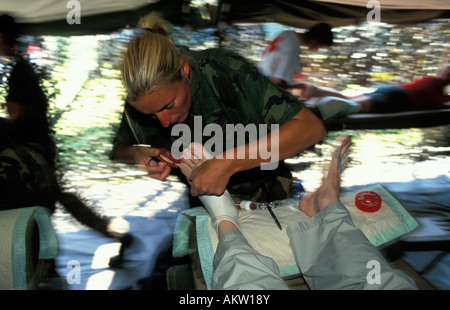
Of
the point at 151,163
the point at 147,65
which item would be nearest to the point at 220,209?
the point at 151,163

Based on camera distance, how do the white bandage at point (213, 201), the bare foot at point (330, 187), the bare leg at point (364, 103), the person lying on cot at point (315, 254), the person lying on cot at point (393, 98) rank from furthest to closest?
the bare leg at point (364, 103) → the person lying on cot at point (393, 98) → the bare foot at point (330, 187) → the white bandage at point (213, 201) → the person lying on cot at point (315, 254)

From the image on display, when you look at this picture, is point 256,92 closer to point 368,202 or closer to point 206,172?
point 206,172

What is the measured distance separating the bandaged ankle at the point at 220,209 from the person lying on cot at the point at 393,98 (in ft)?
6.66

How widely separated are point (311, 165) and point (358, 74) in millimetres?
2417

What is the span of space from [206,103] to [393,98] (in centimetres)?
266

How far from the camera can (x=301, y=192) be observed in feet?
5.08

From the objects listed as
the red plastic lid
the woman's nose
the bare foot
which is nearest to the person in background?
the bare foot

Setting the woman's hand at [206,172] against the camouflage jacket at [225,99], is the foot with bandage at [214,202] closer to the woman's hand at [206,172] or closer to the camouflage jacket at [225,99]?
the woman's hand at [206,172]

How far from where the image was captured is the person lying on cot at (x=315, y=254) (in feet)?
3.13

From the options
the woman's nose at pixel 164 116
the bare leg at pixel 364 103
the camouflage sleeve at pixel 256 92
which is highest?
the camouflage sleeve at pixel 256 92

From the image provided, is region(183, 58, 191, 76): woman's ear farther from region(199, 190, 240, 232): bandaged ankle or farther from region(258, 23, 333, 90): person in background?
region(258, 23, 333, 90): person in background

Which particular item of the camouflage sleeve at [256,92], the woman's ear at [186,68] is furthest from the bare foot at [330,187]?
the woman's ear at [186,68]

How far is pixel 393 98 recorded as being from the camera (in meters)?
3.24
